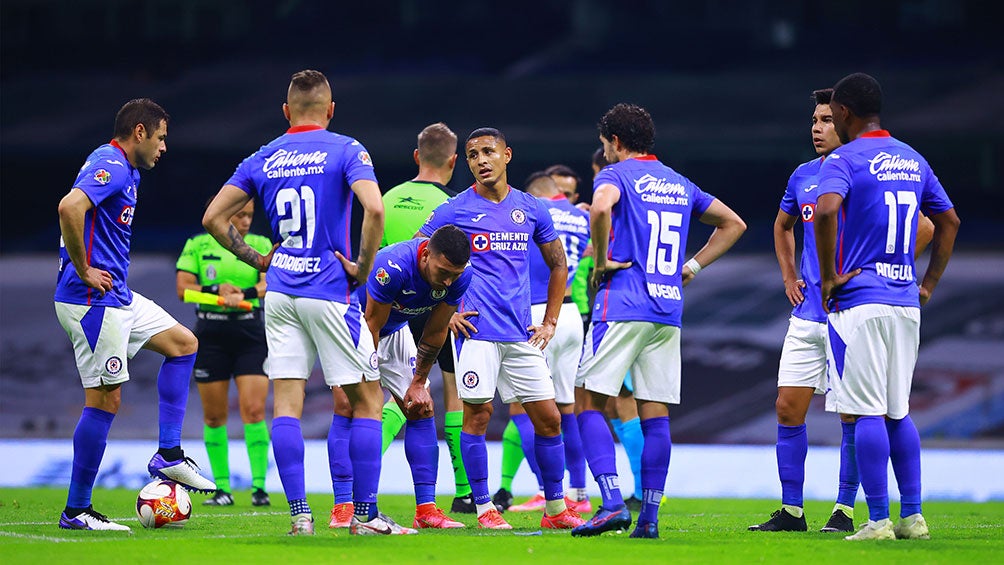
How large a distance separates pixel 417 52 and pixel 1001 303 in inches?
418

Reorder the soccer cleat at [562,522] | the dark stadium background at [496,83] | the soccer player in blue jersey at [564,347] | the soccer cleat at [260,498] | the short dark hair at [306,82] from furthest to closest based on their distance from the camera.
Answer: the dark stadium background at [496,83] < the soccer cleat at [260,498] < the soccer player in blue jersey at [564,347] < the soccer cleat at [562,522] < the short dark hair at [306,82]

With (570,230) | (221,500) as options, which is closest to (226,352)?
(221,500)

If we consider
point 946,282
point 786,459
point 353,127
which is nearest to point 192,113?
point 353,127

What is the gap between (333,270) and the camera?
20.7ft

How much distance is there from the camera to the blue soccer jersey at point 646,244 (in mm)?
6727

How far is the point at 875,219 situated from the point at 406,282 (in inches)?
95.2

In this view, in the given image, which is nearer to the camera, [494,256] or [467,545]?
[467,545]

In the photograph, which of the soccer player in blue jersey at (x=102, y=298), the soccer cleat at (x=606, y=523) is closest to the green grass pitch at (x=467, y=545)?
the soccer cleat at (x=606, y=523)

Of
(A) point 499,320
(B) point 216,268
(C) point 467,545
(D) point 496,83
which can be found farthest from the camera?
(D) point 496,83

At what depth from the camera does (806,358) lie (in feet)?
23.7

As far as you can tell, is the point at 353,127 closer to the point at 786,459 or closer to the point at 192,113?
the point at 192,113

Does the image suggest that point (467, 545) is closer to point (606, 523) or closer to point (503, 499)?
point (606, 523)

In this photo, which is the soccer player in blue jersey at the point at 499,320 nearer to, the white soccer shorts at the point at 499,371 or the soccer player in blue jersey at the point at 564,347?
the white soccer shorts at the point at 499,371

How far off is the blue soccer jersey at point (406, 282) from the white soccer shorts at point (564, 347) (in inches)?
97.6
